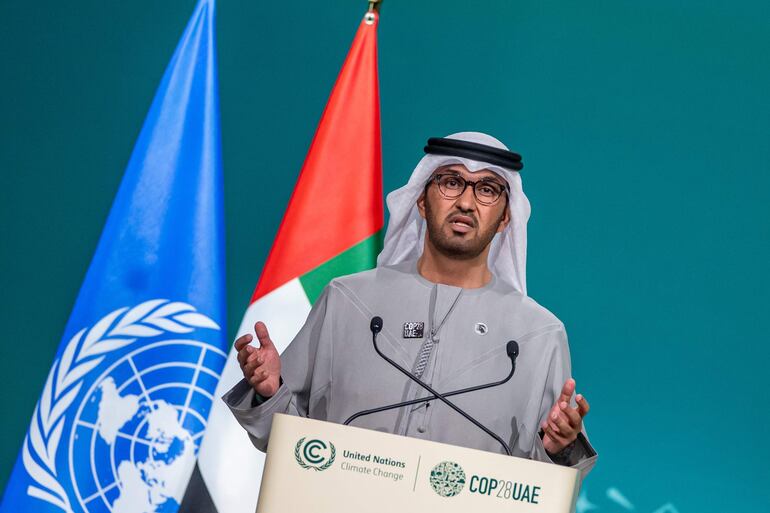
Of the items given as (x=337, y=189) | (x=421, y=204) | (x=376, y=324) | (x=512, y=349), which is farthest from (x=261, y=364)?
(x=337, y=189)

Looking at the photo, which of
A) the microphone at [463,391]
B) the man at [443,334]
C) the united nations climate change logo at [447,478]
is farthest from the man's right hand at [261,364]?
the united nations climate change logo at [447,478]

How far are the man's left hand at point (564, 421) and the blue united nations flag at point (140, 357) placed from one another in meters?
1.19

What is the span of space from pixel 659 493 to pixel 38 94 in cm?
237

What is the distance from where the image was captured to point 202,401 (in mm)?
2664

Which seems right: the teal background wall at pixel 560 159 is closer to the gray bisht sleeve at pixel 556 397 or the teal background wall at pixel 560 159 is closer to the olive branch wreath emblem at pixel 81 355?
the olive branch wreath emblem at pixel 81 355

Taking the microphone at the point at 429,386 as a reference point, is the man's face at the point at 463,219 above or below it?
above

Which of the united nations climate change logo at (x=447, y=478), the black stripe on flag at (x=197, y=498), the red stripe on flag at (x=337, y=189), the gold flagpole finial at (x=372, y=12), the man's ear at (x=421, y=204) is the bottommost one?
the united nations climate change logo at (x=447, y=478)

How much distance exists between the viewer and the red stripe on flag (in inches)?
103

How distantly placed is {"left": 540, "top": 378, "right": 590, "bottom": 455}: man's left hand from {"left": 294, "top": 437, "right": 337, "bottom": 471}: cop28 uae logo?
0.40 m

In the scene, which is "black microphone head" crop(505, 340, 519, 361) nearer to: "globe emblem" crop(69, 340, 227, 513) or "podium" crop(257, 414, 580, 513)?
"podium" crop(257, 414, 580, 513)

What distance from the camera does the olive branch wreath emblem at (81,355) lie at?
2.66 m

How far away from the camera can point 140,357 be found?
266 centimetres

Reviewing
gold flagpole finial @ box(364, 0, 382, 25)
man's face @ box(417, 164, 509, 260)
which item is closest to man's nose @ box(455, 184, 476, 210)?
man's face @ box(417, 164, 509, 260)

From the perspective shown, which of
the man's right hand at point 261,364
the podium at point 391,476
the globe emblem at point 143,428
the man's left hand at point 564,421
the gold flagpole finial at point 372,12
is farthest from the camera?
the gold flagpole finial at point 372,12
